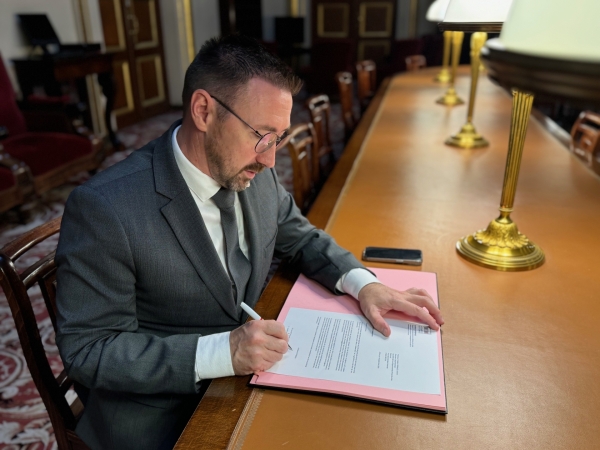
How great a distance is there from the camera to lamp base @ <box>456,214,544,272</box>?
1163mm

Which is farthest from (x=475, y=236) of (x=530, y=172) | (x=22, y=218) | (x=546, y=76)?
(x=22, y=218)

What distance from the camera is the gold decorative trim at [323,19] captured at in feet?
27.7

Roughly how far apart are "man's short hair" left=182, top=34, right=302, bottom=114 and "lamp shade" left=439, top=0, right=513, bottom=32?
50cm

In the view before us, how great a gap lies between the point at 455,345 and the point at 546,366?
0.47ft

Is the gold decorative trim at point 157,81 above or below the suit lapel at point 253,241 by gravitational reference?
below

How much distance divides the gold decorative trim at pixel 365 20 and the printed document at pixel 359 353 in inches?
328

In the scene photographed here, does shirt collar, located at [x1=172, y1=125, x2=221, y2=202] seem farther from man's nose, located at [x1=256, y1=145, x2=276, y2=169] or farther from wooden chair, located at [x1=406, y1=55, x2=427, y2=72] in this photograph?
wooden chair, located at [x1=406, y1=55, x2=427, y2=72]

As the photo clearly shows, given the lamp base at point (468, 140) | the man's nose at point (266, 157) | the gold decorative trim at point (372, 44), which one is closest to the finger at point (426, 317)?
the man's nose at point (266, 157)

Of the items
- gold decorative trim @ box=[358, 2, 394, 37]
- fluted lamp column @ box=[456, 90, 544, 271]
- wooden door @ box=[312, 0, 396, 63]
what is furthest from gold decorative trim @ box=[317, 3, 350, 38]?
fluted lamp column @ box=[456, 90, 544, 271]

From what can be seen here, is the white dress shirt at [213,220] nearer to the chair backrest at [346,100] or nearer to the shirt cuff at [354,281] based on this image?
the shirt cuff at [354,281]

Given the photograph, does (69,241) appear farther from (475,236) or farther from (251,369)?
(475,236)

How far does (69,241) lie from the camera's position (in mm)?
843

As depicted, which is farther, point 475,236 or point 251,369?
point 475,236

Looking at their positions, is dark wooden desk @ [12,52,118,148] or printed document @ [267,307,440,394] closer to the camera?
printed document @ [267,307,440,394]
